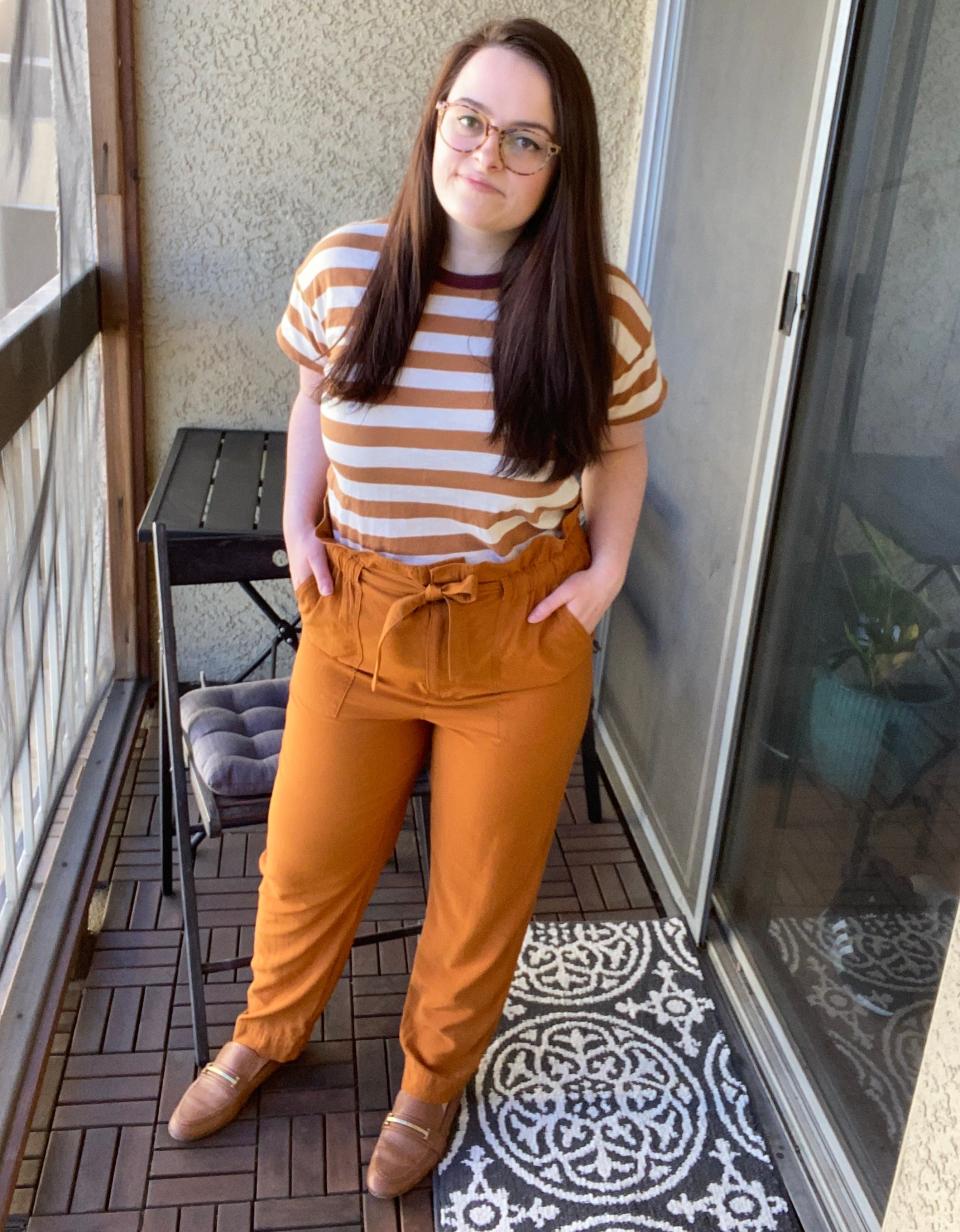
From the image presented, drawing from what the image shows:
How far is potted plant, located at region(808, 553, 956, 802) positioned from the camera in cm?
169

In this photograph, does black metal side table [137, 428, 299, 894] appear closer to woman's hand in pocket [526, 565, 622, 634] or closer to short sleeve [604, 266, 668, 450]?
woman's hand in pocket [526, 565, 622, 634]

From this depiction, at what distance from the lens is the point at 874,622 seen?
1843 mm

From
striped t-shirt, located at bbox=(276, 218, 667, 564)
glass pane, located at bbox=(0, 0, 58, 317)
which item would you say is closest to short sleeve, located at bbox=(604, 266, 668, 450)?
striped t-shirt, located at bbox=(276, 218, 667, 564)

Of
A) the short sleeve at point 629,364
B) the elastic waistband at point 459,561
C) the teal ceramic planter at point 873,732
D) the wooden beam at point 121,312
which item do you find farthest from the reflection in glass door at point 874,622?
the wooden beam at point 121,312

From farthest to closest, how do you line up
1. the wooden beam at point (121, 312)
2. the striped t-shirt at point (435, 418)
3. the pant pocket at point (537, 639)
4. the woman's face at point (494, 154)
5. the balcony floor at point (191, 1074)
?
1. the wooden beam at point (121, 312)
2. the balcony floor at point (191, 1074)
3. the pant pocket at point (537, 639)
4. the striped t-shirt at point (435, 418)
5. the woman's face at point (494, 154)

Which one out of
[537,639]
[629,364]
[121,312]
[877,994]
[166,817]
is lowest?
[166,817]

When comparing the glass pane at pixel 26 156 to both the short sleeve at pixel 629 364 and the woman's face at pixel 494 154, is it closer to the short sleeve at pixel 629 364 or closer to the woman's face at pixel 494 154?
the woman's face at pixel 494 154

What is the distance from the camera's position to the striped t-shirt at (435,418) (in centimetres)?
161

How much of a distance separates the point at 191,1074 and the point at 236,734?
0.65 meters

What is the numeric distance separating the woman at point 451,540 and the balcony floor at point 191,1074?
76 millimetres

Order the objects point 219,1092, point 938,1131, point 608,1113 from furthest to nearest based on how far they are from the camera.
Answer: point 608,1113
point 219,1092
point 938,1131

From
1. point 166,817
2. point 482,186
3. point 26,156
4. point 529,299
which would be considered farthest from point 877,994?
point 26,156

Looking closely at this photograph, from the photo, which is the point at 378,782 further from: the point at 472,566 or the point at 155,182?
the point at 155,182

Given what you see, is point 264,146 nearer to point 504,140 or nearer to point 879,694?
point 504,140
